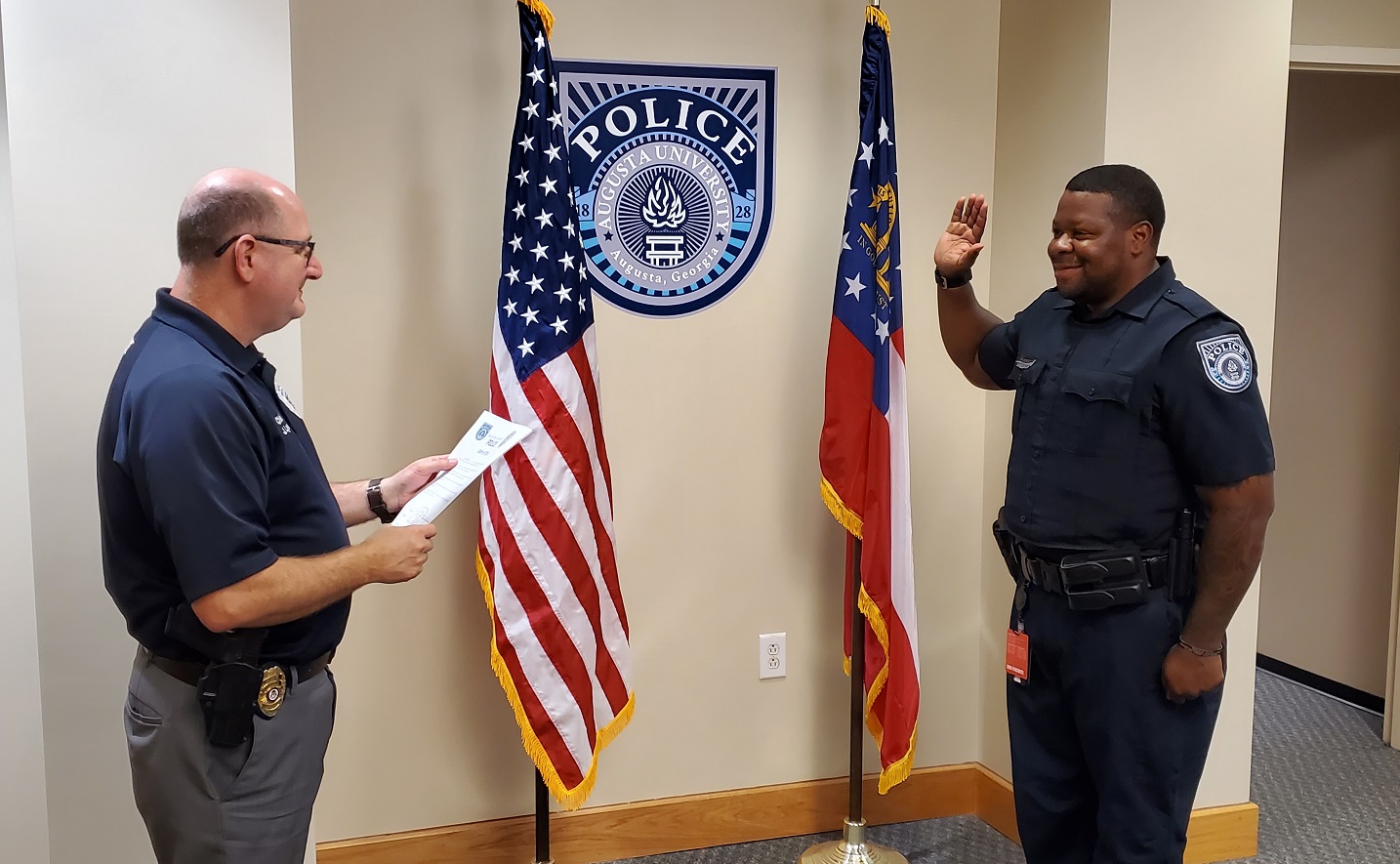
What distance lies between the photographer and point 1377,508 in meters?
3.95

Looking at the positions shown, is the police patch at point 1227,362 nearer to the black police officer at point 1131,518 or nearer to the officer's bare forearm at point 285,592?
the black police officer at point 1131,518

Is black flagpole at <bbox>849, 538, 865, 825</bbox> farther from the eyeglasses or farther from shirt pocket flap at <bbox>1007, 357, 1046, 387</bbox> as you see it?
the eyeglasses

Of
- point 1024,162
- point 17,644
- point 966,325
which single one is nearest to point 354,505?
point 17,644

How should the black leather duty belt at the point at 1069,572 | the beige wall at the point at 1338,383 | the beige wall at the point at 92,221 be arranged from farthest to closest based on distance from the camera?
the beige wall at the point at 1338,383 < the black leather duty belt at the point at 1069,572 < the beige wall at the point at 92,221

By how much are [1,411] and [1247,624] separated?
2880 mm

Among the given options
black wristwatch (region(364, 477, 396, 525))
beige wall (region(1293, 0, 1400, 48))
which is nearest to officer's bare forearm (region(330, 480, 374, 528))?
black wristwatch (region(364, 477, 396, 525))

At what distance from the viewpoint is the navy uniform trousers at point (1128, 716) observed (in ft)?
6.74

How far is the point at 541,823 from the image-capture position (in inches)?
104

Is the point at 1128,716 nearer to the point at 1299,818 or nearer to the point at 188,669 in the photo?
the point at 1299,818

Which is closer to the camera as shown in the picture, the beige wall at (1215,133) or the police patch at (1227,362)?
the police patch at (1227,362)

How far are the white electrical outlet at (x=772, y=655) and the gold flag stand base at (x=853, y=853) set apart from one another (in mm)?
415

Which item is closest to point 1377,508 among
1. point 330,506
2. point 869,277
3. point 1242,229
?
point 1242,229

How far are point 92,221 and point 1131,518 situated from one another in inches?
75.5

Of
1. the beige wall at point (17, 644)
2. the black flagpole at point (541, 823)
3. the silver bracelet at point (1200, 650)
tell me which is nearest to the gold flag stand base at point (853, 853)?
the black flagpole at point (541, 823)
